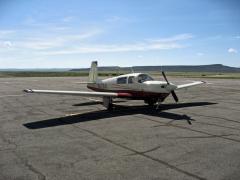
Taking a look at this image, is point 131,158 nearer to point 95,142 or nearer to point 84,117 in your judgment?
point 95,142

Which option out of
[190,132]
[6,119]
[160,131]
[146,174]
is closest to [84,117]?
[6,119]

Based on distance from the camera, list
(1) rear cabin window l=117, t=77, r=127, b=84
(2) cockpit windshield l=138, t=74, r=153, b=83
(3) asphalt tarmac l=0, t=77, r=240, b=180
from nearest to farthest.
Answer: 1. (3) asphalt tarmac l=0, t=77, r=240, b=180
2. (2) cockpit windshield l=138, t=74, r=153, b=83
3. (1) rear cabin window l=117, t=77, r=127, b=84

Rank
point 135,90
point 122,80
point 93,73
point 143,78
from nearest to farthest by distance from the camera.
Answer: point 135,90, point 143,78, point 122,80, point 93,73

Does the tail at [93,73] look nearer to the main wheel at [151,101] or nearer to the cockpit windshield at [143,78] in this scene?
the cockpit windshield at [143,78]

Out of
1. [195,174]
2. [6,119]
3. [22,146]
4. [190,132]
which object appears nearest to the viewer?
[195,174]

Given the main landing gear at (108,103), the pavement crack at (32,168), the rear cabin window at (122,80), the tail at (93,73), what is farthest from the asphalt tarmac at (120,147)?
the tail at (93,73)

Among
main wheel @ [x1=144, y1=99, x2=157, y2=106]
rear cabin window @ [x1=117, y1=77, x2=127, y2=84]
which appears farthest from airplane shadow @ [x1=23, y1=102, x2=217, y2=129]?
rear cabin window @ [x1=117, y1=77, x2=127, y2=84]

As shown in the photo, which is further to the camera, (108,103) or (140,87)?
(108,103)

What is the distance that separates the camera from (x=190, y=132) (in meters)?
10.1

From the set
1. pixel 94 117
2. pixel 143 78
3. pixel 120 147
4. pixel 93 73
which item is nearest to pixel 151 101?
pixel 143 78

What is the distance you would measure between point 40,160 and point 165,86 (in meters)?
9.37

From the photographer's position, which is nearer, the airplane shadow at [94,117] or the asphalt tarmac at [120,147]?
the asphalt tarmac at [120,147]

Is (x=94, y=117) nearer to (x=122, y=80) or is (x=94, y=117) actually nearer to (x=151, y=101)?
(x=122, y=80)

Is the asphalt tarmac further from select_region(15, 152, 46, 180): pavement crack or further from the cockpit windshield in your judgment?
the cockpit windshield
